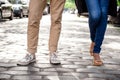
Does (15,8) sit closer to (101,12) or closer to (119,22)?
(119,22)

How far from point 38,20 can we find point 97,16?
31.4 inches

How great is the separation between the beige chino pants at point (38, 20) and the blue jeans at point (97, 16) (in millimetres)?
421

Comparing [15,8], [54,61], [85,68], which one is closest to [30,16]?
[54,61]

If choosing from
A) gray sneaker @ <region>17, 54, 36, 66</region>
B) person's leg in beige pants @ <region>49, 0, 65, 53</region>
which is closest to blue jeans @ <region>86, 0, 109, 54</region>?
person's leg in beige pants @ <region>49, 0, 65, 53</region>

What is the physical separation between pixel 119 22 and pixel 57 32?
1676cm

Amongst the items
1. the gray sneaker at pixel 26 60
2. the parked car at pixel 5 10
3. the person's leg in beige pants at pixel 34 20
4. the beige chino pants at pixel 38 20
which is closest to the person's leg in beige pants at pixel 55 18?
the beige chino pants at pixel 38 20

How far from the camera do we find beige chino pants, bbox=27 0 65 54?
483cm

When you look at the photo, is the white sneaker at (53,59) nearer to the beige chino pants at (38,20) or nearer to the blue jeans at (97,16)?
the beige chino pants at (38,20)

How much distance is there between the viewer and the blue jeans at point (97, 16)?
479 cm

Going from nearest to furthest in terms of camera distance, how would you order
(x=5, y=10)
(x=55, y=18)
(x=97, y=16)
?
(x=97, y=16) < (x=55, y=18) < (x=5, y=10)

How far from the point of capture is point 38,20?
4.88 m

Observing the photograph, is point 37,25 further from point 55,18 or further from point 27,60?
point 27,60

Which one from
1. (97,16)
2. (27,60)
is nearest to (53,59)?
(27,60)

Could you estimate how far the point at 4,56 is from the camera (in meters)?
5.77
